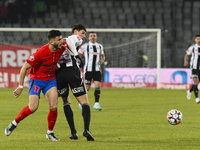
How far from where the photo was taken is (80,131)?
6.60 metres

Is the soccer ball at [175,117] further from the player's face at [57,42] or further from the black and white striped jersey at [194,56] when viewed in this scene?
the black and white striped jersey at [194,56]

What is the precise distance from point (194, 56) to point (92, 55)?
11.5 feet

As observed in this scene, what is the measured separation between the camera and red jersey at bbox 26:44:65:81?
219 inches

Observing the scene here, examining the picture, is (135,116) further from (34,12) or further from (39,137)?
(34,12)

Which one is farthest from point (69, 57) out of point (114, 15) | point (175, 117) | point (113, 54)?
point (114, 15)

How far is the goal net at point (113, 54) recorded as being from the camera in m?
18.3

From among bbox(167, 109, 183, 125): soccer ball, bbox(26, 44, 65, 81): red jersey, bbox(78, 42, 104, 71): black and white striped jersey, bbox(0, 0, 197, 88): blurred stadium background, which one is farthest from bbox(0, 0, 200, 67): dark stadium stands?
bbox(26, 44, 65, 81): red jersey

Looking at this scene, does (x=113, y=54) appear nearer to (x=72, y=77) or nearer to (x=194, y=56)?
(x=194, y=56)

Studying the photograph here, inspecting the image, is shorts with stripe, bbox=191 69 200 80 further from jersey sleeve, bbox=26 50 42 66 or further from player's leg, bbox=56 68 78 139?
jersey sleeve, bbox=26 50 42 66

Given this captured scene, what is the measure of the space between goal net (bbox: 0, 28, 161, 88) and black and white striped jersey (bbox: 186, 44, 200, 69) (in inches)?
232

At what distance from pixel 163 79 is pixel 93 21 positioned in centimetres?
Answer: 706

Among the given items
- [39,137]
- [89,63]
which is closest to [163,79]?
[89,63]

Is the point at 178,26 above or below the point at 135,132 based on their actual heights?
above

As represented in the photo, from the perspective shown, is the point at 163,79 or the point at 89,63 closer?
the point at 89,63
